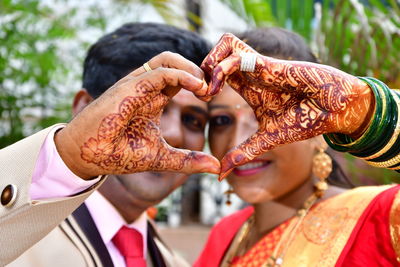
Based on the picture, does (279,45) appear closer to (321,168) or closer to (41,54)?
(321,168)

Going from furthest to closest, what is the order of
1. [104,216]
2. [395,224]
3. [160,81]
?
[104,216] → [395,224] → [160,81]

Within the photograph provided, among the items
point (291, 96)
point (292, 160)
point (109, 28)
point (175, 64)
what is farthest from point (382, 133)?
point (109, 28)

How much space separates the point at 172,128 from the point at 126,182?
26 cm

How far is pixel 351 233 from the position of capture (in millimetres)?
1572

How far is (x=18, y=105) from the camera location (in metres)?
3.33

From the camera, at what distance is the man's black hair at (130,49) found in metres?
1.89

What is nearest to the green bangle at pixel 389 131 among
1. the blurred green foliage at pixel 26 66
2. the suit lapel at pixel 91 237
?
the suit lapel at pixel 91 237

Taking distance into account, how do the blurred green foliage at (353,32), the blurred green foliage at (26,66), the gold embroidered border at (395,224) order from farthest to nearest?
the blurred green foliage at (26,66), the blurred green foliage at (353,32), the gold embroidered border at (395,224)

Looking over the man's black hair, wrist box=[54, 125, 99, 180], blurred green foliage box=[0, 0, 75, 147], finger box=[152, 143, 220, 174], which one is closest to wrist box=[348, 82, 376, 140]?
finger box=[152, 143, 220, 174]

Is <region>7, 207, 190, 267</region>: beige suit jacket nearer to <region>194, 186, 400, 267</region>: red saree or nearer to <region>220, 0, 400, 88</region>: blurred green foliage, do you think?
<region>194, 186, 400, 267</region>: red saree

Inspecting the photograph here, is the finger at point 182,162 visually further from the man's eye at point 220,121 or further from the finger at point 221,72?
the man's eye at point 220,121

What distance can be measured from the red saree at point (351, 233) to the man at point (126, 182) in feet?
1.40

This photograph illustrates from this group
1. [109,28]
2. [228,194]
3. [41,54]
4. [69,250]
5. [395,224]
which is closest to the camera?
[395,224]

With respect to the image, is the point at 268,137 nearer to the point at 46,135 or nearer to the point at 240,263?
the point at 46,135
